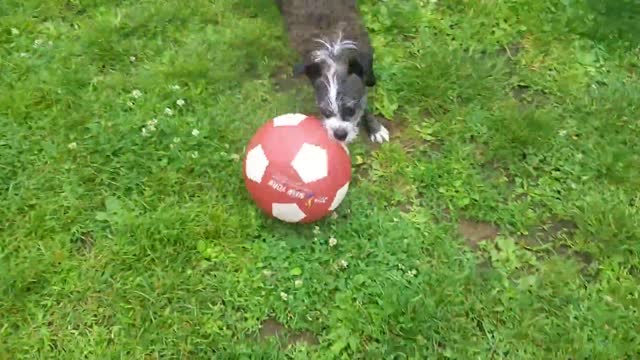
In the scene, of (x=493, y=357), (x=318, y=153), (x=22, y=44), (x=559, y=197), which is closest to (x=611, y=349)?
(x=493, y=357)

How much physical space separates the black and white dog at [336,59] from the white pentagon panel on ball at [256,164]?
1.58 feet

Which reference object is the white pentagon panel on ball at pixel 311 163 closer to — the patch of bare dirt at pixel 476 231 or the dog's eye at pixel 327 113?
the dog's eye at pixel 327 113

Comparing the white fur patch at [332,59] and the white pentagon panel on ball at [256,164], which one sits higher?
Result: the white fur patch at [332,59]

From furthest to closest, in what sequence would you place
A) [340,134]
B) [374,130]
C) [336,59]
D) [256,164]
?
[374,130] < [336,59] < [340,134] < [256,164]

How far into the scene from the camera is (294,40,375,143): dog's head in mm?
4555

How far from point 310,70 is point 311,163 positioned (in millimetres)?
866

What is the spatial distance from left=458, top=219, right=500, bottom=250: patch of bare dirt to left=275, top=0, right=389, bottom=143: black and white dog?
0.85 metres

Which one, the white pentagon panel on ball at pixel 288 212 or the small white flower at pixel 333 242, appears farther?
the small white flower at pixel 333 242

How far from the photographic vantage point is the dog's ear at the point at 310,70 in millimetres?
4695

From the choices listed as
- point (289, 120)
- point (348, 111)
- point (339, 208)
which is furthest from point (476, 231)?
point (289, 120)

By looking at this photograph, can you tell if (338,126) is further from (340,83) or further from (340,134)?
(340,83)

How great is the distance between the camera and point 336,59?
471 centimetres

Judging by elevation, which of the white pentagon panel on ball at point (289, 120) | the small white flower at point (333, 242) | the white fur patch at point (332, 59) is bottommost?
the small white flower at point (333, 242)

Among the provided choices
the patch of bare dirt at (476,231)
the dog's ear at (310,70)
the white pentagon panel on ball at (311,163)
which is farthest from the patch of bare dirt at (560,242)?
the dog's ear at (310,70)
